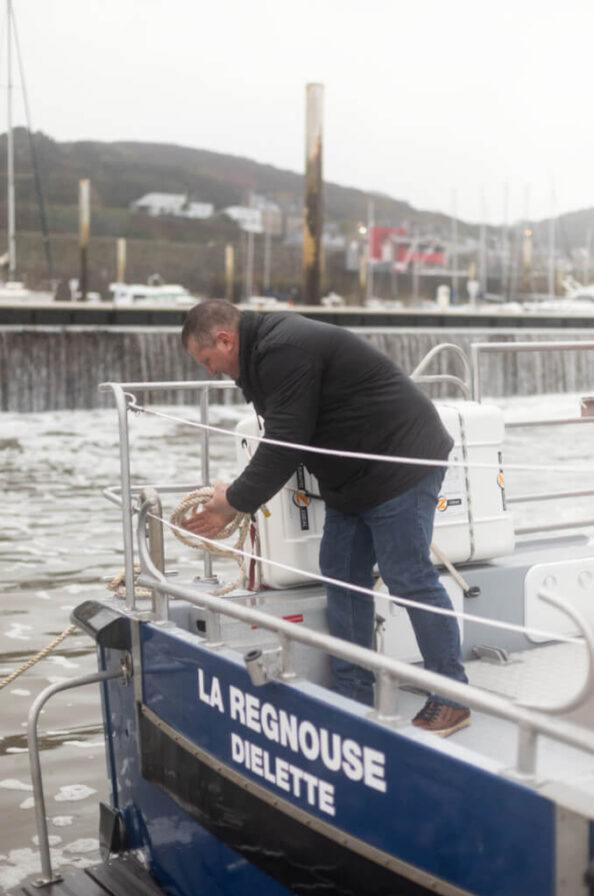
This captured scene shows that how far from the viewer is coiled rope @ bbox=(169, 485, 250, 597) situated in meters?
3.83

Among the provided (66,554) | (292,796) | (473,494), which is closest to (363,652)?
(292,796)

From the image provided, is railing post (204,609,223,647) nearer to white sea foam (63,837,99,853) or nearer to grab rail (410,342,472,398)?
grab rail (410,342,472,398)

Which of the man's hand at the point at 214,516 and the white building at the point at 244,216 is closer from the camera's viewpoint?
the man's hand at the point at 214,516

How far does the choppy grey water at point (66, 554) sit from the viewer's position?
480 centimetres

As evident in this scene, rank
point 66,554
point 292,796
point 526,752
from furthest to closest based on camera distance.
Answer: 1. point 66,554
2. point 292,796
3. point 526,752

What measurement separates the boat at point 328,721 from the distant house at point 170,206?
13441cm

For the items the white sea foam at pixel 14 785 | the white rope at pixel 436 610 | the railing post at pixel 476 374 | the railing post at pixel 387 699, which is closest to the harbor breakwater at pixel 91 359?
the white sea foam at pixel 14 785

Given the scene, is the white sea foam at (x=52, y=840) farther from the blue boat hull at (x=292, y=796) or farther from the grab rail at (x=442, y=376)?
the grab rail at (x=442, y=376)

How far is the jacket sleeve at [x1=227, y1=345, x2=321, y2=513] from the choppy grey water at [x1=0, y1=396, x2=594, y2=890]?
1.23 meters

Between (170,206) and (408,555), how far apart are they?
13866 cm

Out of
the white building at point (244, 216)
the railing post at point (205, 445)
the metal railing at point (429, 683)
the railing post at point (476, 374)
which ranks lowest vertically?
the metal railing at point (429, 683)

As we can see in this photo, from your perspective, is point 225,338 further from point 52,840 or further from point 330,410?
point 52,840

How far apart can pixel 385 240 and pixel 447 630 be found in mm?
122604

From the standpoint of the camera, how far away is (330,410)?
11.6 ft
